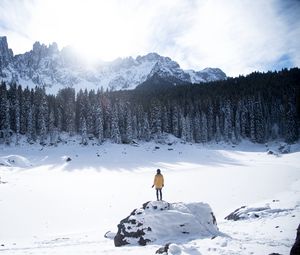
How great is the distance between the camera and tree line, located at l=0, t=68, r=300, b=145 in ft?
301

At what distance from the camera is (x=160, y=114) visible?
105 meters

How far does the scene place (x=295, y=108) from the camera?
10244 centimetres

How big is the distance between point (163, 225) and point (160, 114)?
89287 millimetres

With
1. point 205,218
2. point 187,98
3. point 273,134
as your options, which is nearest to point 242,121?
point 273,134

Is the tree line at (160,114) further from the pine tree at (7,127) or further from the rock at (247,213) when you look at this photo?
the rock at (247,213)

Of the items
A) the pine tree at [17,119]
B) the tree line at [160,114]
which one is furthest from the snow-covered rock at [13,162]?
the pine tree at [17,119]

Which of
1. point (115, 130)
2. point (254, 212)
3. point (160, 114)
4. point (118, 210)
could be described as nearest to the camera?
point (254, 212)

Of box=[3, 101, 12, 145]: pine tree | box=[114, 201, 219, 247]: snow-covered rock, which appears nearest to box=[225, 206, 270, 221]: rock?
box=[114, 201, 219, 247]: snow-covered rock

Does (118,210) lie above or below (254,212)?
below

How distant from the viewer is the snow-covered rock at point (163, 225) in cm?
1576

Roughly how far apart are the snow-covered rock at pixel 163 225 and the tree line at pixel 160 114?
7332cm

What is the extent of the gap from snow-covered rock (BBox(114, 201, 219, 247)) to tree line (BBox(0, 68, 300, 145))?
73325 mm

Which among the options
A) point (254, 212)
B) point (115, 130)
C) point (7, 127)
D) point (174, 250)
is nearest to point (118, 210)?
point (254, 212)

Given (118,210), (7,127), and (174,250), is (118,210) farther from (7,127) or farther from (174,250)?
(7,127)
